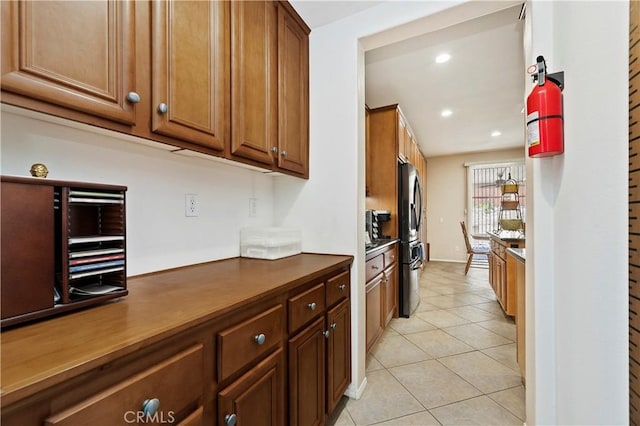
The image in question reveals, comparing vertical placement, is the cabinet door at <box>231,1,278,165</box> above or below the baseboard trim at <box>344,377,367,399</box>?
above

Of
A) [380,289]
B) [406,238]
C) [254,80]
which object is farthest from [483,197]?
[254,80]

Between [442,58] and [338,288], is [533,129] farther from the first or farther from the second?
[442,58]

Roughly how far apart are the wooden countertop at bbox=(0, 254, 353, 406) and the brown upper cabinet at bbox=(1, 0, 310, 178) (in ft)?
1.83

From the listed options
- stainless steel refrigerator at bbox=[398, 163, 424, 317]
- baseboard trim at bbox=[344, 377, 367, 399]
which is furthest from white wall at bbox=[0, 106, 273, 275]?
stainless steel refrigerator at bbox=[398, 163, 424, 317]

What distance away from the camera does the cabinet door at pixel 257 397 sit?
2.71 ft

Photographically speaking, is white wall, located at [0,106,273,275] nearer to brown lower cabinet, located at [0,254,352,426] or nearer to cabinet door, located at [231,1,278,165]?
brown lower cabinet, located at [0,254,352,426]

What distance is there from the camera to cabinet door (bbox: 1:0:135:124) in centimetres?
69

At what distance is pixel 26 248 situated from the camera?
674 millimetres

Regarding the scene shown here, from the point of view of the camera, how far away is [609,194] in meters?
0.76

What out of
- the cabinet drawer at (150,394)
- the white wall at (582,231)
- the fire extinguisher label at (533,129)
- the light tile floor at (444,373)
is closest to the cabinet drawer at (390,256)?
the light tile floor at (444,373)

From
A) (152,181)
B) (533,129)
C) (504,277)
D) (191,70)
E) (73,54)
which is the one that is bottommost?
(504,277)

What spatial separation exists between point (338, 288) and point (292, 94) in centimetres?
124

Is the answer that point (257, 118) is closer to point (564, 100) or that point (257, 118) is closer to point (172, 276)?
point (172, 276)

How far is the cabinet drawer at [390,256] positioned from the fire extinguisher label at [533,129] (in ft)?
5.31
